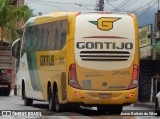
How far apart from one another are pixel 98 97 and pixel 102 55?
1362 millimetres

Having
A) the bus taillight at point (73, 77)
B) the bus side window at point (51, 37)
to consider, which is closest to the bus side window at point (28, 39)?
the bus side window at point (51, 37)

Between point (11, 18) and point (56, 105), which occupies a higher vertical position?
point (11, 18)

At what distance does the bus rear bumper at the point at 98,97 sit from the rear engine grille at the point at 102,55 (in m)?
1.07

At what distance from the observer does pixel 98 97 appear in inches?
737

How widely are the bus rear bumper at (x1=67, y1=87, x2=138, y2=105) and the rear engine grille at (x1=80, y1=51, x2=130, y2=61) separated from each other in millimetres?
1068

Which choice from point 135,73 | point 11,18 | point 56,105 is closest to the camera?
point 135,73

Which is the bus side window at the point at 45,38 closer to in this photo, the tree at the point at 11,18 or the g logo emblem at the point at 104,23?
the g logo emblem at the point at 104,23

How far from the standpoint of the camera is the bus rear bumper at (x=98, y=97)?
18.6 m

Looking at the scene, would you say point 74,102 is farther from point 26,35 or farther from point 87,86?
point 26,35

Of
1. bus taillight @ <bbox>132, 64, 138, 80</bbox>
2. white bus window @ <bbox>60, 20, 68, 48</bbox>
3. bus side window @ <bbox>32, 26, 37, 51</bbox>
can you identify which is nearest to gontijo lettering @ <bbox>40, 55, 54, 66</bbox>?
bus side window @ <bbox>32, 26, 37, 51</bbox>

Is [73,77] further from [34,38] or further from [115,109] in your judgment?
[34,38]

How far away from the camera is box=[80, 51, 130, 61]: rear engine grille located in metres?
18.7

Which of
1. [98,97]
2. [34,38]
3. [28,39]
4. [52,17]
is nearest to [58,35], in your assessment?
[52,17]

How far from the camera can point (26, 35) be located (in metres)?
24.6
